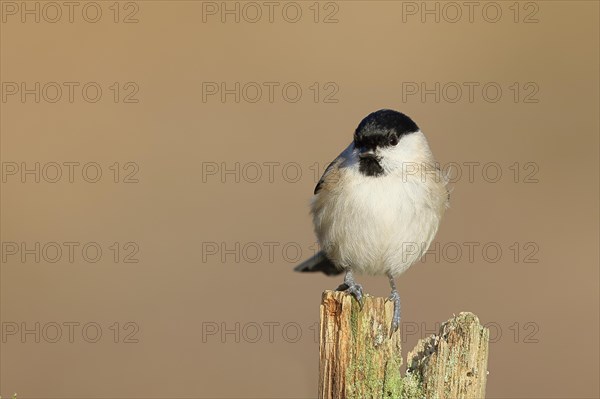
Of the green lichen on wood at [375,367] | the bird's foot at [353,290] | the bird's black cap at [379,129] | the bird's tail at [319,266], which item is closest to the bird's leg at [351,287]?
the bird's foot at [353,290]

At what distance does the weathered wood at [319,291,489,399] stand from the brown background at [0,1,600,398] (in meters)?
3.56

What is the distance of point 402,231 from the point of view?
511cm

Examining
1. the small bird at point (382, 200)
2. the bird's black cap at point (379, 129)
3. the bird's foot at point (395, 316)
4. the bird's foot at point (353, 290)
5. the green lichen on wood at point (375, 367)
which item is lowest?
the green lichen on wood at point (375, 367)

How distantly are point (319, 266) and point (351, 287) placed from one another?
1.41m

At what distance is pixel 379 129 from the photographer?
4906mm

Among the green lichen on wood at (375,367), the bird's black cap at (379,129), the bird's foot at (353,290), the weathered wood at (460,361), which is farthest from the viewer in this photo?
the bird's black cap at (379,129)

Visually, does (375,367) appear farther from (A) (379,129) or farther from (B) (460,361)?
(A) (379,129)

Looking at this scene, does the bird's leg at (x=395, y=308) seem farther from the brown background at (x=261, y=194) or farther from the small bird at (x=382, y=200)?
the brown background at (x=261, y=194)

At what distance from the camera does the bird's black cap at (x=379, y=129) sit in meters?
4.90

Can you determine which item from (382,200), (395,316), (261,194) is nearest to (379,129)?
(382,200)

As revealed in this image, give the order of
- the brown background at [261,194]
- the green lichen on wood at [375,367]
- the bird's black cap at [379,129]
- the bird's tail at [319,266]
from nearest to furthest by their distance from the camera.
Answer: the green lichen on wood at [375,367] → the bird's black cap at [379,129] → the bird's tail at [319,266] → the brown background at [261,194]

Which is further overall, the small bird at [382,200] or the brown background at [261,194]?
the brown background at [261,194]

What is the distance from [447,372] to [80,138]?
26.3ft

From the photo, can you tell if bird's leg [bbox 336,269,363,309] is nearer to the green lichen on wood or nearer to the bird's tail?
the green lichen on wood
